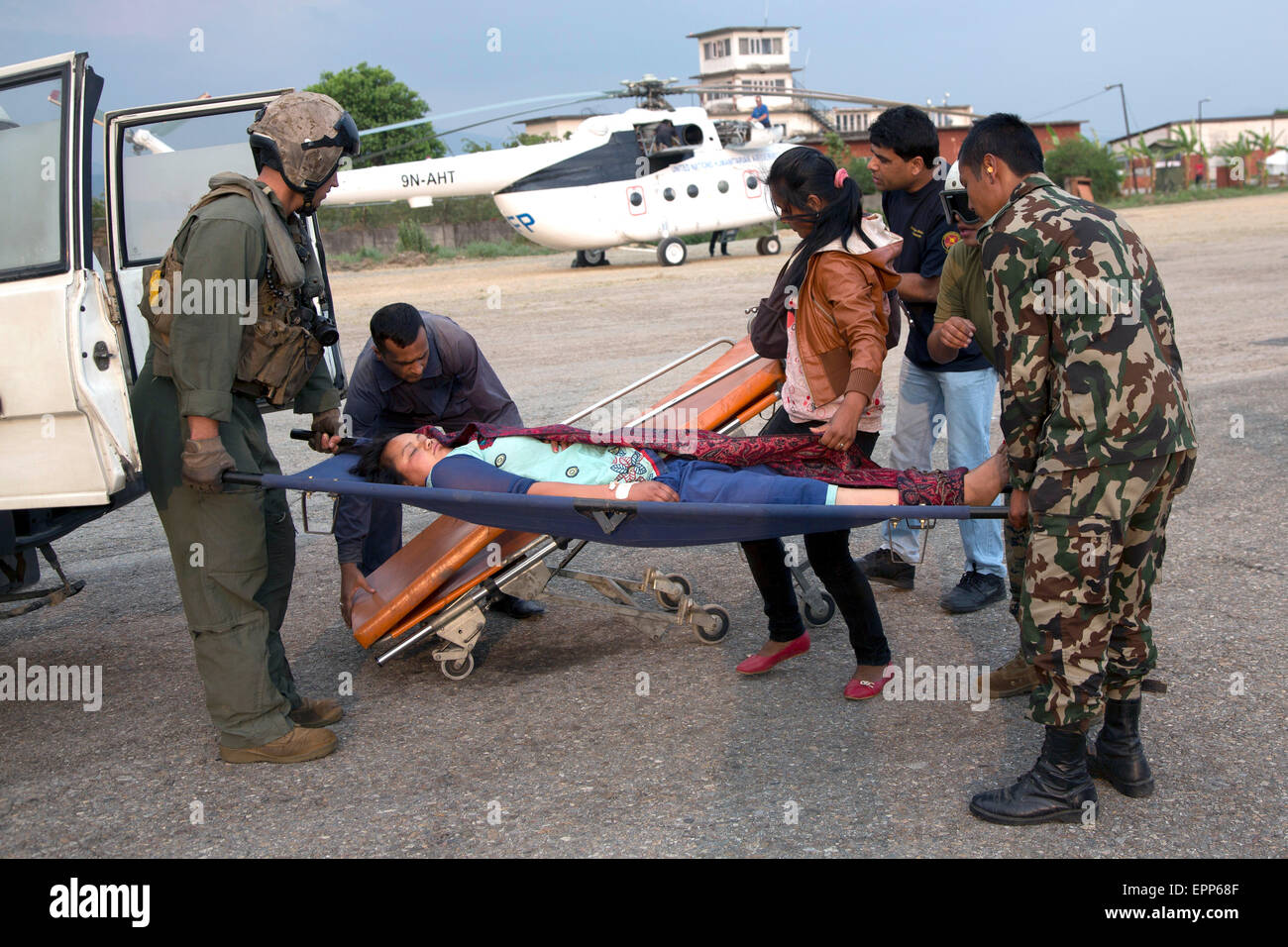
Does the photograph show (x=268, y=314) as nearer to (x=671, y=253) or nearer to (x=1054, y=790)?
(x=1054, y=790)

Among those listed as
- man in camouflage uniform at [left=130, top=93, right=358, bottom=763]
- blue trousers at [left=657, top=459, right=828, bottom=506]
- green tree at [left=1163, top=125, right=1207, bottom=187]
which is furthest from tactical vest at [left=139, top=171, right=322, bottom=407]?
green tree at [left=1163, top=125, right=1207, bottom=187]

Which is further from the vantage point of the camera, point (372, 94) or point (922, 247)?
point (372, 94)

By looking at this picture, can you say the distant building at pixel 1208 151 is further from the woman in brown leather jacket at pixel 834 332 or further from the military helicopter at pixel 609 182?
the woman in brown leather jacket at pixel 834 332

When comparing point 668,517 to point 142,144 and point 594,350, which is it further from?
point 594,350

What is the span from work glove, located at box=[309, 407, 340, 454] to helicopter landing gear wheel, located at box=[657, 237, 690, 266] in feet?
66.0

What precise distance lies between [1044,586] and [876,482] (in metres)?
0.71

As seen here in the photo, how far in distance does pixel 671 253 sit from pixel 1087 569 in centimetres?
2177

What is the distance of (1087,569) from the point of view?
288 cm

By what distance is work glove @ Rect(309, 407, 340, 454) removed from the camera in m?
4.30

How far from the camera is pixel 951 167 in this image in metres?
4.49

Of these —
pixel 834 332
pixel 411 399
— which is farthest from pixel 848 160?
pixel 834 332

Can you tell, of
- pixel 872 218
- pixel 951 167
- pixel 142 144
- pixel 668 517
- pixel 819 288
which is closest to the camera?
pixel 668 517
